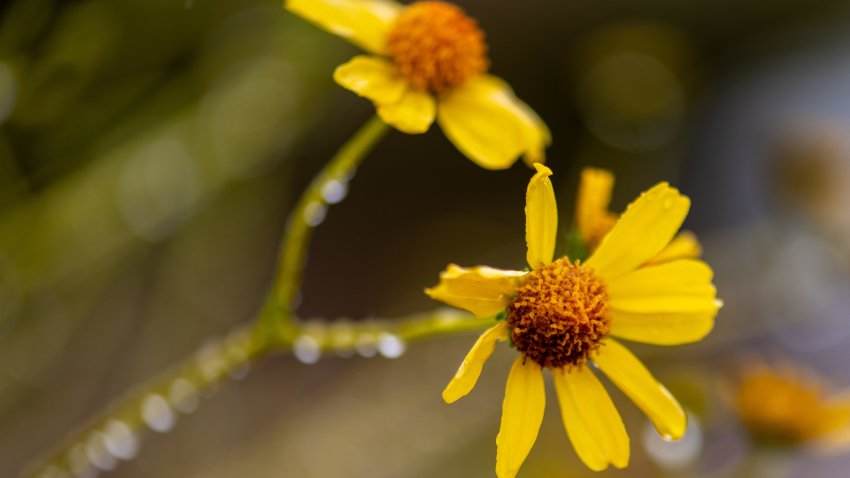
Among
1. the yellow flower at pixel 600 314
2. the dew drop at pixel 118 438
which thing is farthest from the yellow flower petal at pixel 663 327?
the dew drop at pixel 118 438

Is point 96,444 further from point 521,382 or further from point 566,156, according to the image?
point 566,156

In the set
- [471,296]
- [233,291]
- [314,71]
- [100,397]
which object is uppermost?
[471,296]

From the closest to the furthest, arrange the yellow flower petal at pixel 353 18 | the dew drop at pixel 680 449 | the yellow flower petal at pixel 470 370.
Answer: the yellow flower petal at pixel 470 370 < the yellow flower petal at pixel 353 18 < the dew drop at pixel 680 449

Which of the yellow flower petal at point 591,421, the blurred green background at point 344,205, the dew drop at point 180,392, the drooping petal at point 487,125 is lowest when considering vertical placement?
the blurred green background at point 344,205

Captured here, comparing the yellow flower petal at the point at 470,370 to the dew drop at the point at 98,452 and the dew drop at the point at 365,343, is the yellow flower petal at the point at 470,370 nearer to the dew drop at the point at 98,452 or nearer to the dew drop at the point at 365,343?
the dew drop at the point at 365,343

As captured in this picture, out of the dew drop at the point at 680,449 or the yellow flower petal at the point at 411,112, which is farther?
the dew drop at the point at 680,449

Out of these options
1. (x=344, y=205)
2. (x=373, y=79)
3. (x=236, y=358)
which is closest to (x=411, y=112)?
(x=373, y=79)

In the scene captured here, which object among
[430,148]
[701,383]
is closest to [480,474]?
[701,383]

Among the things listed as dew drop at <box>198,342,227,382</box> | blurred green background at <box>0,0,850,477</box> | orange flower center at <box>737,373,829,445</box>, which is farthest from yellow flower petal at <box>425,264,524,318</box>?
orange flower center at <box>737,373,829,445</box>
